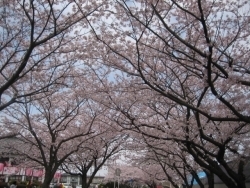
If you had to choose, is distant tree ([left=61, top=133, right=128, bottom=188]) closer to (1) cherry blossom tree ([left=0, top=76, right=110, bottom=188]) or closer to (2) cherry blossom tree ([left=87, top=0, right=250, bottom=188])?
(1) cherry blossom tree ([left=0, top=76, right=110, bottom=188])

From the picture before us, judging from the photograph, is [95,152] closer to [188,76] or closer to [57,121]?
[57,121]

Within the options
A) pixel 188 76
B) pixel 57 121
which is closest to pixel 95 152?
pixel 57 121

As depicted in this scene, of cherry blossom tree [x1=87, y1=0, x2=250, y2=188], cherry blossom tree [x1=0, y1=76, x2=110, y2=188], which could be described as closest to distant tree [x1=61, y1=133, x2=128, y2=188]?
cherry blossom tree [x1=0, y1=76, x2=110, y2=188]

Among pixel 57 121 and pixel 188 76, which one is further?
pixel 57 121

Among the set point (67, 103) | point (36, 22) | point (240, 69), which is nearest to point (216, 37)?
point (240, 69)

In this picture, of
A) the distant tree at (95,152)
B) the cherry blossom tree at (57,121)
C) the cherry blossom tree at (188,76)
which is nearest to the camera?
the cherry blossom tree at (188,76)

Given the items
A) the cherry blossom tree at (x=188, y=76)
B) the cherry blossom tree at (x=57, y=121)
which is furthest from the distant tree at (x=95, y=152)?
the cherry blossom tree at (x=188, y=76)

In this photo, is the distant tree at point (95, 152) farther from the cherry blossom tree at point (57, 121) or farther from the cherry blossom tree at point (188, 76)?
the cherry blossom tree at point (188, 76)

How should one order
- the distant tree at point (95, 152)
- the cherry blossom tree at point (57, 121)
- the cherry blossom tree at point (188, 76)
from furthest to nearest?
the distant tree at point (95, 152)
the cherry blossom tree at point (57, 121)
the cherry blossom tree at point (188, 76)

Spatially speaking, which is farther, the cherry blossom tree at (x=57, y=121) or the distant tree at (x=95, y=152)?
the distant tree at (x=95, y=152)

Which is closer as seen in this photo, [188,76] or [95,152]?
[188,76]

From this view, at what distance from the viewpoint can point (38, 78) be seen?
40.2ft

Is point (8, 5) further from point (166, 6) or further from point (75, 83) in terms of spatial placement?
point (75, 83)

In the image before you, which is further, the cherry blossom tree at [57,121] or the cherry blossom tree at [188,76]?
the cherry blossom tree at [57,121]
